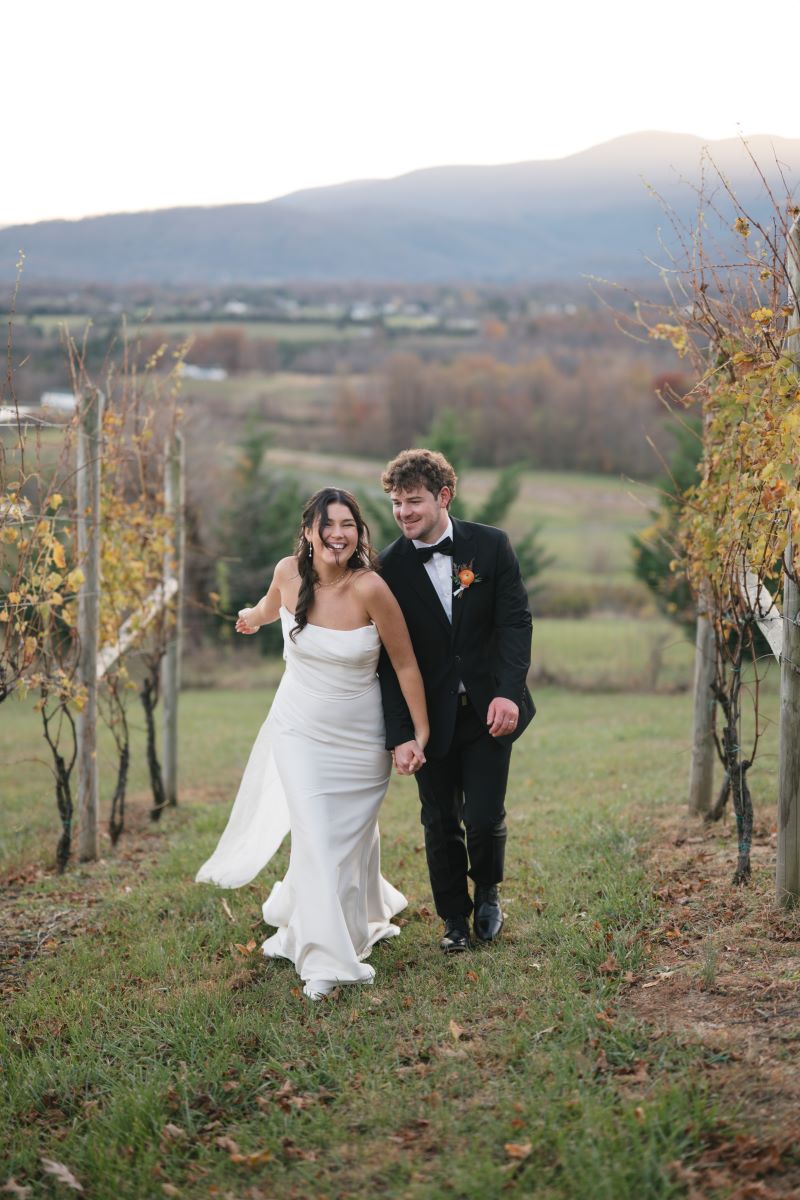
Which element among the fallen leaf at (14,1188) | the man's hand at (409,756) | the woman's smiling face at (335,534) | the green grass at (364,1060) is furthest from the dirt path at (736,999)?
the woman's smiling face at (335,534)

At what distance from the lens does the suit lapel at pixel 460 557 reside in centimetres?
517

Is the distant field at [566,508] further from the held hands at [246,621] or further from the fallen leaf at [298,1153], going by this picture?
the fallen leaf at [298,1153]

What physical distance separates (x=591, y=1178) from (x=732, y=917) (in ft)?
7.01

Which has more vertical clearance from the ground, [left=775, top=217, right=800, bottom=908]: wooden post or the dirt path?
[left=775, top=217, right=800, bottom=908]: wooden post

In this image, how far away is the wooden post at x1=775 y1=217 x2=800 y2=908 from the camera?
5070mm

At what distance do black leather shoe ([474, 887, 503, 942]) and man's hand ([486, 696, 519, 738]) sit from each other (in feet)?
3.06

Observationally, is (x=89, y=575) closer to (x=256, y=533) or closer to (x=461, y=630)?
(x=461, y=630)

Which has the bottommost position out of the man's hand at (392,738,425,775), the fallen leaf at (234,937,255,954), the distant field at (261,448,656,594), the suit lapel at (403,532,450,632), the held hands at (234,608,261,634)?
the distant field at (261,448,656,594)

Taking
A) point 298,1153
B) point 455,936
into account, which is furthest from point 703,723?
point 298,1153

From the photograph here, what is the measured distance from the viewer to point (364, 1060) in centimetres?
423

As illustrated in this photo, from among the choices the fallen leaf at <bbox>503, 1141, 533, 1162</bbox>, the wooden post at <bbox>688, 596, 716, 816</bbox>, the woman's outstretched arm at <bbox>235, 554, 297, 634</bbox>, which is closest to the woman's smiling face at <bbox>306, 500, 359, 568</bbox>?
the woman's outstretched arm at <bbox>235, 554, 297, 634</bbox>

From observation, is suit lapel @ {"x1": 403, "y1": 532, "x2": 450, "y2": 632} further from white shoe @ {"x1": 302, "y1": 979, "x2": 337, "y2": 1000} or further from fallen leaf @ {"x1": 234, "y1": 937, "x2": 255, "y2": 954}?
fallen leaf @ {"x1": 234, "y1": 937, "x2": 255, "y2": 954}

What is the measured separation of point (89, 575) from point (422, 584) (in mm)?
3259

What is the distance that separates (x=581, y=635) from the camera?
29.2 meters
